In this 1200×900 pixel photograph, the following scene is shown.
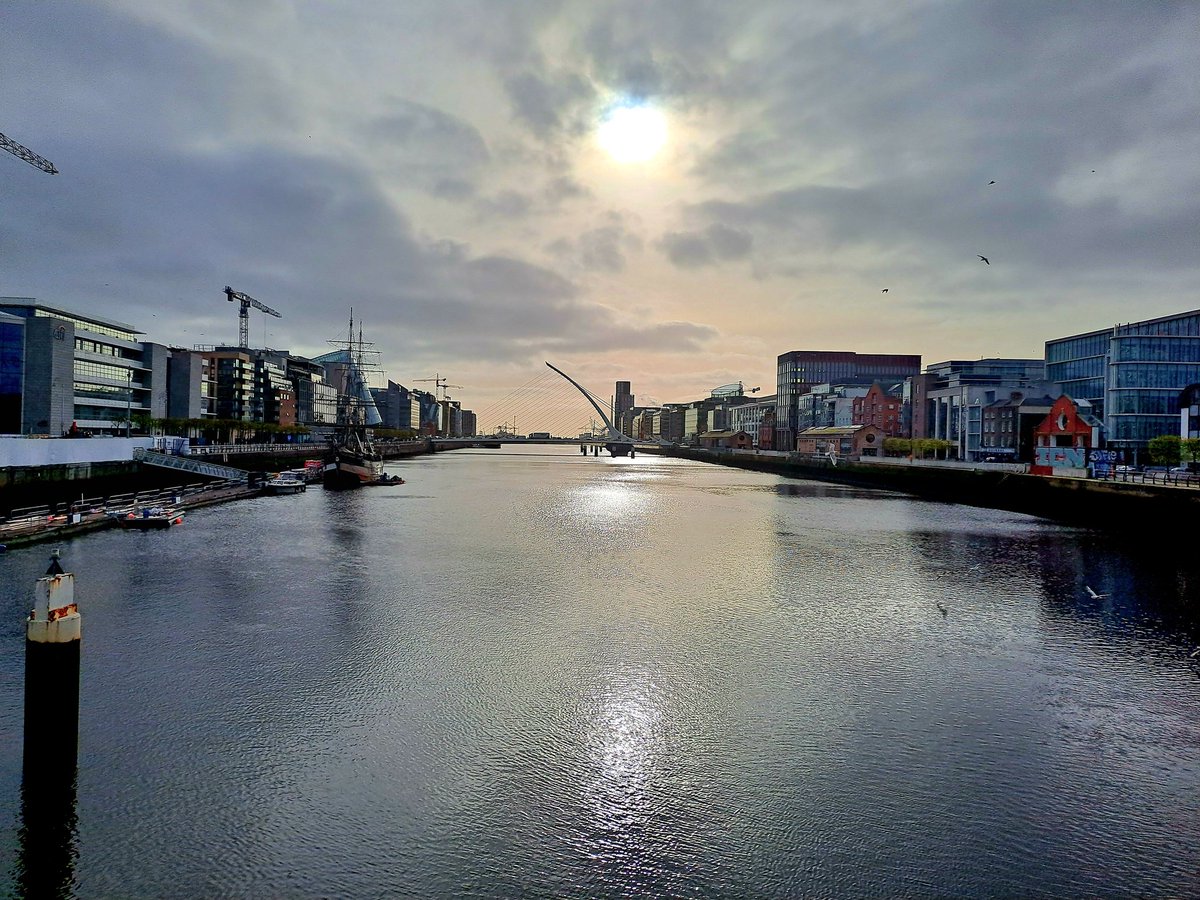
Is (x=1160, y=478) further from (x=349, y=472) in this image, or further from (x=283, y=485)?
(x=349, y=472)

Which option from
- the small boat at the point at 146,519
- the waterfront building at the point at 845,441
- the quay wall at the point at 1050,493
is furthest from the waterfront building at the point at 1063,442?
the small boat at the point at 146,519

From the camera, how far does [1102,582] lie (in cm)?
3025

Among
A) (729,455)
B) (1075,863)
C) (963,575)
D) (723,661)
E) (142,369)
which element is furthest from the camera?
(729,455)

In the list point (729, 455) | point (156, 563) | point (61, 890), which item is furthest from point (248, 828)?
point (729, 455)

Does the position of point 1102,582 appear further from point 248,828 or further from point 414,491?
point 414,491

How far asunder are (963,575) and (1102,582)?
524cm

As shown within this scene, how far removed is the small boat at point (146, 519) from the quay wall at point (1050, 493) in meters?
58.4

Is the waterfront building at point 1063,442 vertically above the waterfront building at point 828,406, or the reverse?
the waterfront building at point 828,406

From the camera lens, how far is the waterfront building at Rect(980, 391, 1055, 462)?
87562 mm

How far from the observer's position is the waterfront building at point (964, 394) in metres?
98.2

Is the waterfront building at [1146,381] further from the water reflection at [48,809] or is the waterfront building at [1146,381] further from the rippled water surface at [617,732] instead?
the water reflection at [48,809]

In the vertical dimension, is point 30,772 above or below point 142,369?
below

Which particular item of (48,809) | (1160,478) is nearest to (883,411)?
(1160,478)

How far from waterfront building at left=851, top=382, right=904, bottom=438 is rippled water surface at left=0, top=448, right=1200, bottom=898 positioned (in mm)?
105270
